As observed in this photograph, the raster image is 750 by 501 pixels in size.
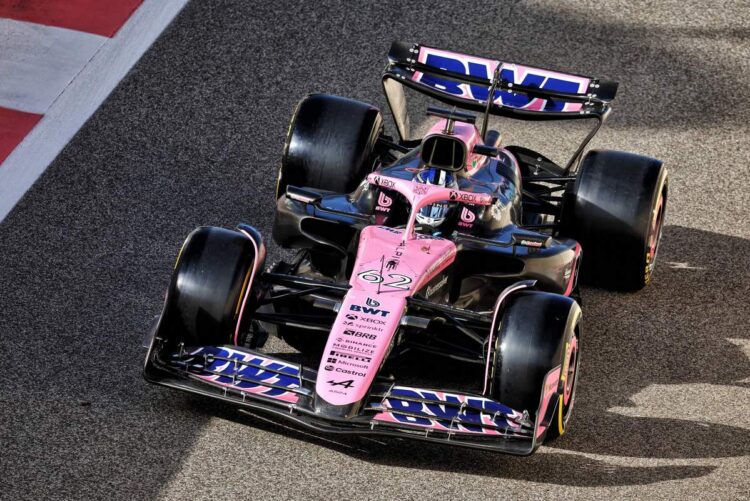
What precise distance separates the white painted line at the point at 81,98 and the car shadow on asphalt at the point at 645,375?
3.10 meters

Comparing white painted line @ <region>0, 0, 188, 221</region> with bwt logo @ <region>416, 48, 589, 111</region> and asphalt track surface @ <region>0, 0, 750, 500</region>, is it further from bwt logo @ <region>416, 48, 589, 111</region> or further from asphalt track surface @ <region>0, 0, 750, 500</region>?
bwt logo @ <region>416, 48, 589, 111</region>

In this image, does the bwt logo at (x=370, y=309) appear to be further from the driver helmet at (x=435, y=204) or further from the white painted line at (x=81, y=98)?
the white painted line at (x=81, y=98)

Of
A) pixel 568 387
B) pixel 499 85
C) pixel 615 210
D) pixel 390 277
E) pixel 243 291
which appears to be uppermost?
pixel 499 85

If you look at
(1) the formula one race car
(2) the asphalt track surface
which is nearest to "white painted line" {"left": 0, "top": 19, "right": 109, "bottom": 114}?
(2) the asphalt track surface

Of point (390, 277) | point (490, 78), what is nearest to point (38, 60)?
point (490, 78)

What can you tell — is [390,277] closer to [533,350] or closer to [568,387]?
[533,350]

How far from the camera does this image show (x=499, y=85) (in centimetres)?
807

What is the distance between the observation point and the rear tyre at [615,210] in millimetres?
7816

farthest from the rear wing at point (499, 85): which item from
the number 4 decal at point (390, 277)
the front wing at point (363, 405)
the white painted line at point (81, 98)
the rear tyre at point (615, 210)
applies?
A: the white painted line at point (81, 98)

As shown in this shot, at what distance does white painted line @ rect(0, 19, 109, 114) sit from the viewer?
387 inches

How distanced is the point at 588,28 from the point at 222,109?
3296 mm

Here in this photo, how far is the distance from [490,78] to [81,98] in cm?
336

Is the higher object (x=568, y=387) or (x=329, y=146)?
(x=329, y=146)

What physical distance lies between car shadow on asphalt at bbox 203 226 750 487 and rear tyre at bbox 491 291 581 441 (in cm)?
30
